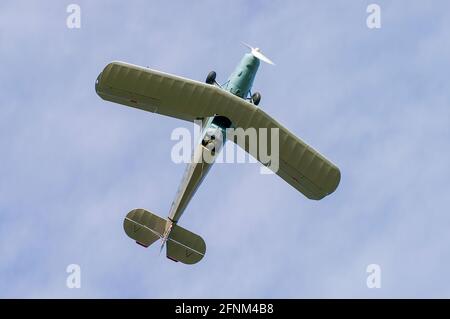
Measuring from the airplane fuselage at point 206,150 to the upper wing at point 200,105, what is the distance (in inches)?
21.5

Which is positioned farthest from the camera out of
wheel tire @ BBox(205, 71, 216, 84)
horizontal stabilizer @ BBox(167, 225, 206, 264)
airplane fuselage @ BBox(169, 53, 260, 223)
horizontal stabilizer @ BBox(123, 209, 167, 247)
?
horizontal stabilizer @ BBox(167, 225, 206, 264)

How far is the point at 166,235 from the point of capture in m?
40.8

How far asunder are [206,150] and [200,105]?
188 centimetres

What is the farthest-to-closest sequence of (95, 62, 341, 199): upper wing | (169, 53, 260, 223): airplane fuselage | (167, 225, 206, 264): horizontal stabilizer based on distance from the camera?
1. (167, 225, 206, 264): horizontal stabilizer
2. (169, 53, 260, 223): airplane fuselage
3. (95, 62, 341, 199): upper wing

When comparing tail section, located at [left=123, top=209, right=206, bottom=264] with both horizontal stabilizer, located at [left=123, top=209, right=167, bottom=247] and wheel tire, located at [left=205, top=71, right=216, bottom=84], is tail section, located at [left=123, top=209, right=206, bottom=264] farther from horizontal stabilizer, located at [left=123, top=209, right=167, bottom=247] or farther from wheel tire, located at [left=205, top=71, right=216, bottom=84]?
wheel tire, located at [left=205, top=71, right=216, bottom=84]

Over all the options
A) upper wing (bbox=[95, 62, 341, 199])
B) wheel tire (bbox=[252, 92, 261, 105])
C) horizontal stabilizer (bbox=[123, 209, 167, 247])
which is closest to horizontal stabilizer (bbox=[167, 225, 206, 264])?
horizontal stabilizer (bbox=[123, 209, 167, 247])

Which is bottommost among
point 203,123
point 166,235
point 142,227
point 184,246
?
point 184,246

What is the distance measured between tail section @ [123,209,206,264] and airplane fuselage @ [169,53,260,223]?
584mm

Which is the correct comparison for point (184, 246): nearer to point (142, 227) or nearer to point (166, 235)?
point (166, 235)

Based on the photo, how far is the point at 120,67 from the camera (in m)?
39.2

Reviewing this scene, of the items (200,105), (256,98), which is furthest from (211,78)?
(256,98)

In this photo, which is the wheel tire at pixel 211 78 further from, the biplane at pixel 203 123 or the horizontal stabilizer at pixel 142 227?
the horizontal stabilizer at pixel 142 227

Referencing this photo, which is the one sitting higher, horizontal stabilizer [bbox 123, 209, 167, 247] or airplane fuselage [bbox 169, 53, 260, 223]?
airplane fuselage [bbox 169, 53, 260, 223]

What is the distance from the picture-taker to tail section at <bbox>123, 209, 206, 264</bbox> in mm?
40656
